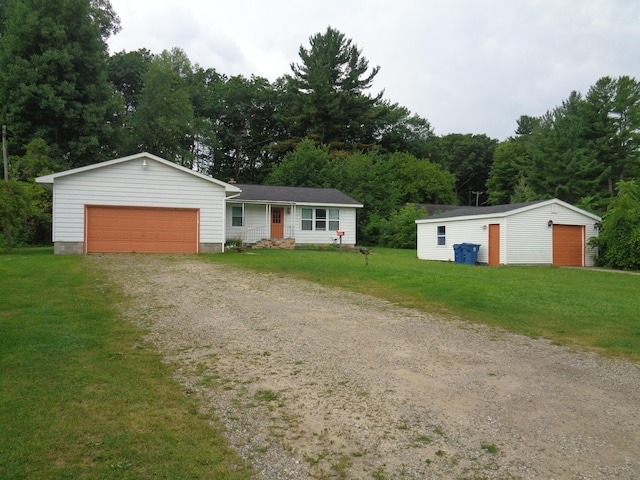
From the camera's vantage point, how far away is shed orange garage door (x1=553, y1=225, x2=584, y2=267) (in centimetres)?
1945

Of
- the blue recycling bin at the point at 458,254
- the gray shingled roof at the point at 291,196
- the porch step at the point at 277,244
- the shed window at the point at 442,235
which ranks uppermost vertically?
the gray shingled roof at the point at 291,196

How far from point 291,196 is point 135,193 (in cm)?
1001

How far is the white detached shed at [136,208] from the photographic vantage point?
55.4ft

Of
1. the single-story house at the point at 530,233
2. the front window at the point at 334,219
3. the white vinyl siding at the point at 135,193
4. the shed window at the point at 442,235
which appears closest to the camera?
the white vinyl siding at the point at 135,193

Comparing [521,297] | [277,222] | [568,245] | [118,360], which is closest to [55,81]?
[277,222]

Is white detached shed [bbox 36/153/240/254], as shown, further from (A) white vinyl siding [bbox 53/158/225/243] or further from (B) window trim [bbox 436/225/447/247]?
(B) window trim [bbox 436/225/447/247]

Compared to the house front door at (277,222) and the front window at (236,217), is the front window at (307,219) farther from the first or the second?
the front window at (236,217)

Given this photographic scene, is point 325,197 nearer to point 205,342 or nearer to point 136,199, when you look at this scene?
point 136,199

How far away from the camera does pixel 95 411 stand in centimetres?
351

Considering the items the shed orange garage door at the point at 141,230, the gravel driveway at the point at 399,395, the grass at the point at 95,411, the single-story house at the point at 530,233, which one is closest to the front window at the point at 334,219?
the single-story house at the point at 530,233

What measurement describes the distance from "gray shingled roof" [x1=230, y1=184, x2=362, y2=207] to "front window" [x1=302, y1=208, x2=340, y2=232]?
1.95ft

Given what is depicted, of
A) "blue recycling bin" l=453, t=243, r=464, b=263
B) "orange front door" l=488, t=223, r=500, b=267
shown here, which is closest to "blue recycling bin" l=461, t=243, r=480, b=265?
"blue recycling bin" l=453, t=243, r=464, b=263

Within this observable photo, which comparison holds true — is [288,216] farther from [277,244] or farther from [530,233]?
[530,233]

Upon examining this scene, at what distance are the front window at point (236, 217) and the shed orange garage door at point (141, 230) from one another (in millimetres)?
5946
